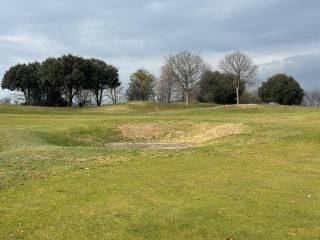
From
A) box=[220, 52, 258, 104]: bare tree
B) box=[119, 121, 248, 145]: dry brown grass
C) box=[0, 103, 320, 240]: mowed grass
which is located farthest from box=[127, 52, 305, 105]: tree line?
box=[0, 103, 320, 240]: mowed grass

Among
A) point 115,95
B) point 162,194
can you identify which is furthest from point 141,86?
point 162,194

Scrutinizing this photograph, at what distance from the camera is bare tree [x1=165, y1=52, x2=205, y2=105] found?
326ft

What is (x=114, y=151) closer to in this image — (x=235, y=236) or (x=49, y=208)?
(x=49, y=208)

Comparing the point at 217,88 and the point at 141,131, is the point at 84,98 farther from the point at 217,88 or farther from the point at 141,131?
the point at 141,131

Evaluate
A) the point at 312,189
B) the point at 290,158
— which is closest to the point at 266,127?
the point at 290,158

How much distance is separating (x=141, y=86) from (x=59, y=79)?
31.8 m

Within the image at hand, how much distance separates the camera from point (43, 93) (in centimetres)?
10044

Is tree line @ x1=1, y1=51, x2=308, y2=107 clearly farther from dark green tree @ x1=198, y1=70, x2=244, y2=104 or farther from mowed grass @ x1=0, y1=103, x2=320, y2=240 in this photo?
mowed grass @ x1=0, y1=103, x2=320, y2=240

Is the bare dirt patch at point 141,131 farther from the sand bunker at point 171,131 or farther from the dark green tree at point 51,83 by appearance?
the dark green tree at point 51,83

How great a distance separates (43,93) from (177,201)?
91.6m

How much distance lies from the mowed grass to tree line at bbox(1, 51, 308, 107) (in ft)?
233

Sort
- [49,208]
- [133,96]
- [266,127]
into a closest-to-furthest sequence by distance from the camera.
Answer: [49,208] < [266,127] < [133,96]

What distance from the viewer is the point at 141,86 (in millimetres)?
119125

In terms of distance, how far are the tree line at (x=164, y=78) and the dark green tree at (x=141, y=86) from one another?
10180 mm
